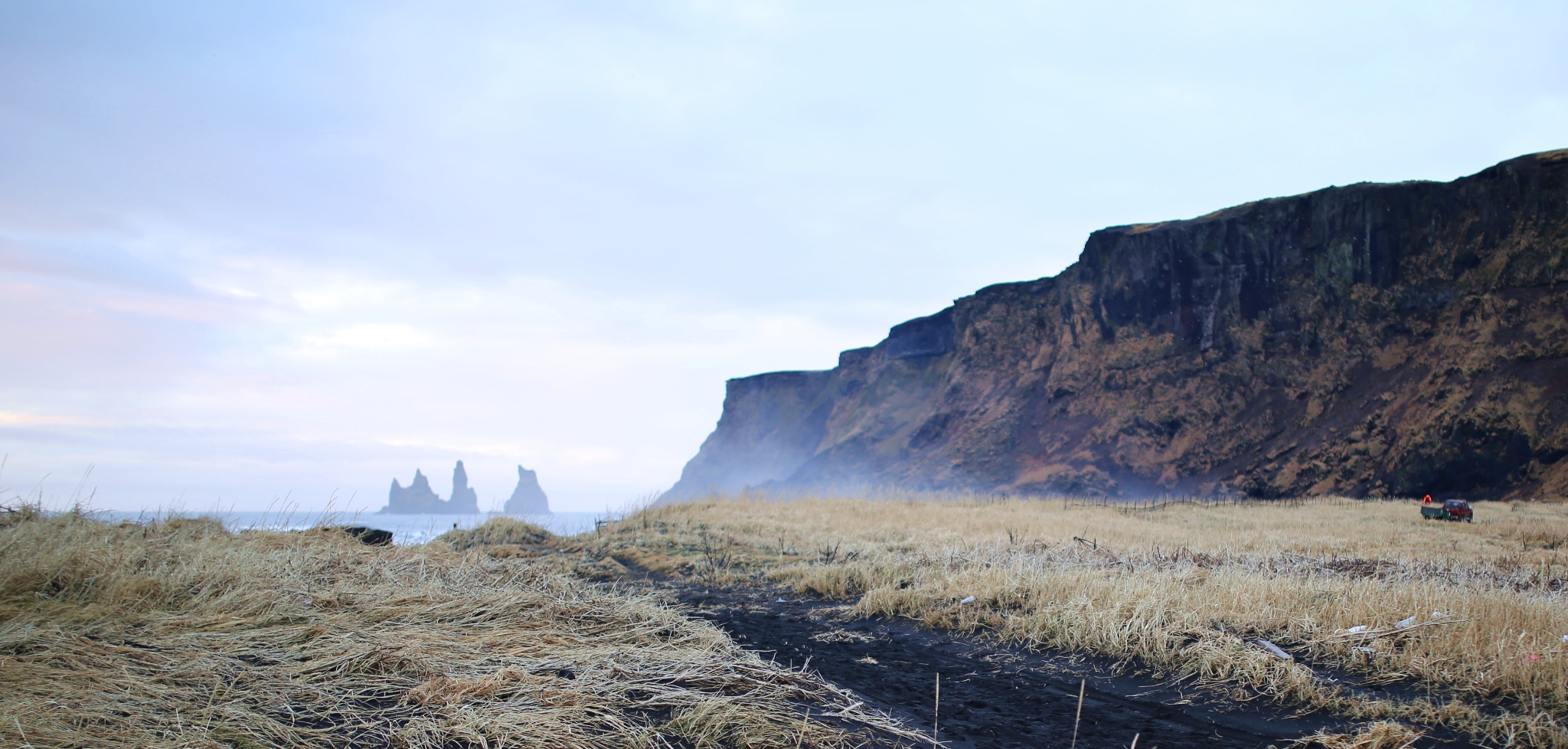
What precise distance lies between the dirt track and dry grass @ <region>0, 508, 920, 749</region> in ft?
2.75

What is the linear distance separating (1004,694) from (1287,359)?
43774mm

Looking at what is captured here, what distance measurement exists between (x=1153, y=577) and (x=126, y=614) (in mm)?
9419

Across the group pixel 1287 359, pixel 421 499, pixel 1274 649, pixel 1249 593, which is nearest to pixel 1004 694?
pixel 1274 649

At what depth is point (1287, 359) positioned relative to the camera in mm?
41406

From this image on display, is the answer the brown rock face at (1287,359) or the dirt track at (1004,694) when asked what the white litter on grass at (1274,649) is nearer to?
the dirt track at (1004,694)

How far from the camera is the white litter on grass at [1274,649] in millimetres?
5785

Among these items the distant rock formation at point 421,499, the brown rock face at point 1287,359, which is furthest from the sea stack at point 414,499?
the brown rock face at point 1287,359

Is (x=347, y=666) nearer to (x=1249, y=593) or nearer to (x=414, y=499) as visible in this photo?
(x=1249, y=593)

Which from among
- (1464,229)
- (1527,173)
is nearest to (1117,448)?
(1464,229)

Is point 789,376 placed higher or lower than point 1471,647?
higher

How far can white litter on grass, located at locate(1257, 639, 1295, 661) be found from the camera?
5.79m

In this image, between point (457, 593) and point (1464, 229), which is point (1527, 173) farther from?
point (457, 593)

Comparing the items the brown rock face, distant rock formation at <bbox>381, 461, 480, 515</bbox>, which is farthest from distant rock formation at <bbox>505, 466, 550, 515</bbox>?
the brown rock face

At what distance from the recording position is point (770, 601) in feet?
33.3
